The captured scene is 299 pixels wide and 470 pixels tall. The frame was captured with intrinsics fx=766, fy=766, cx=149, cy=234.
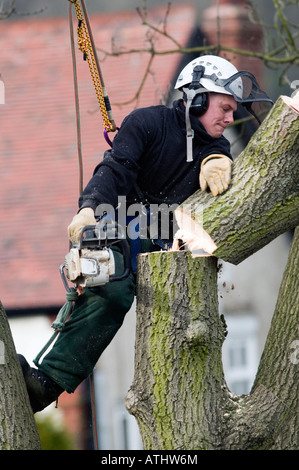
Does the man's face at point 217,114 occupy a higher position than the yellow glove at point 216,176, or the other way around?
the man's face at point 217,114

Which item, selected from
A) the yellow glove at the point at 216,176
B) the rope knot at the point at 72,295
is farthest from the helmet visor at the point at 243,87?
the rope knot at the point at 72,295

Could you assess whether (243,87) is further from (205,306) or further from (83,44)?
(205,306)

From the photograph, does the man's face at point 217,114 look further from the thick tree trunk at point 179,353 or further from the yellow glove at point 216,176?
the thick tree trunk at point 179,353

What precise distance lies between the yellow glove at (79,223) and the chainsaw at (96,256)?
0.27 feet

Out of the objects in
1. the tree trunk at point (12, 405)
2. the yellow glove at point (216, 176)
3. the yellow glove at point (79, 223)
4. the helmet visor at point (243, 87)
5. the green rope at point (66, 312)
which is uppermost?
the helmet visor at point (243, 87)

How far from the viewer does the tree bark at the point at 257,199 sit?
10.7 ft

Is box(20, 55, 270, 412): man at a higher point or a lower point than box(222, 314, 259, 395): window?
higher

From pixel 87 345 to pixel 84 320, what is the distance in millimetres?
128

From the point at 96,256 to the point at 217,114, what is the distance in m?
1.09

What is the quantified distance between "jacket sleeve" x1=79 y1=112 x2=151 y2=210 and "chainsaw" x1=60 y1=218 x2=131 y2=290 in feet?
0.94

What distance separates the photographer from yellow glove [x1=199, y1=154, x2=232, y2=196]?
131 inches

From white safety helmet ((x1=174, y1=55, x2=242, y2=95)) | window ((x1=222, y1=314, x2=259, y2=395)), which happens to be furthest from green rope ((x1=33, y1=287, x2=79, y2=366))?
window ((x1=222, y1=314, x2=259, y2=395))

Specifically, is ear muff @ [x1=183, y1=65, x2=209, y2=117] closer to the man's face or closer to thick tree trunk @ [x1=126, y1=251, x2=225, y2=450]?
the man's face

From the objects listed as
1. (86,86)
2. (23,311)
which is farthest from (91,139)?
(23,311)
